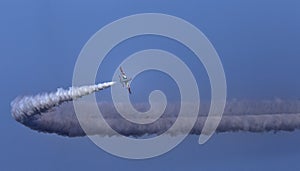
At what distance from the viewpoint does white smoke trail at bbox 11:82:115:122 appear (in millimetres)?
1009

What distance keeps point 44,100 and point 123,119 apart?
18 centimetres

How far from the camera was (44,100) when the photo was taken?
102 cm

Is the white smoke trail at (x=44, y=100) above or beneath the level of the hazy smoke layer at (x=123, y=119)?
above

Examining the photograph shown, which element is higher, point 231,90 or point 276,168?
point 231,90

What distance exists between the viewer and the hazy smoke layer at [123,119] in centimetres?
102

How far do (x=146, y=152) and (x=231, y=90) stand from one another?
24 cm

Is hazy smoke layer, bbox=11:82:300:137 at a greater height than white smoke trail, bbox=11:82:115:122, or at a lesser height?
lesser

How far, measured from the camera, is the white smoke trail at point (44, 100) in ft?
3.31

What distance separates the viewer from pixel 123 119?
3.42 ft

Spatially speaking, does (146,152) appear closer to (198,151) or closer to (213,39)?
(198,151)

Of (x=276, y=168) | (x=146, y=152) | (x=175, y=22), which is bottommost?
Answer: (x=276, y=168)

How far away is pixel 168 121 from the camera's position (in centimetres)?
106

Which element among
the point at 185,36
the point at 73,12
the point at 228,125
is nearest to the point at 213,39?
the point at 185,36

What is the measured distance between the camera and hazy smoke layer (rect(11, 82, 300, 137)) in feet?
3.33
